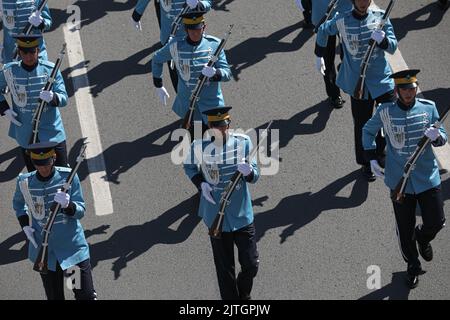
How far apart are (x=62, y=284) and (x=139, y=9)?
4.77m

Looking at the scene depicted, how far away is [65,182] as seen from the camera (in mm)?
12820

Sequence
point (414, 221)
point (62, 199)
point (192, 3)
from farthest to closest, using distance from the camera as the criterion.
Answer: point (192, 3) → point (414, 221) → point (62, 199)

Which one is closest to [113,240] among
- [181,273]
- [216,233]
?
[181,273]

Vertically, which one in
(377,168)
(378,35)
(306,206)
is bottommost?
(306,206)

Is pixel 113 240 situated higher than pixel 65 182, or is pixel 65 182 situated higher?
pixel 65 182

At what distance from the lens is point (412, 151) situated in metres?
13.1

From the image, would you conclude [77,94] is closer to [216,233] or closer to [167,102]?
[167,102]

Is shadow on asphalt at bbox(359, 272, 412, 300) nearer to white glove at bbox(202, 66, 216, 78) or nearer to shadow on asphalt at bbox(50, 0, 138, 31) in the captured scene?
white glove at bbox(202, 66, 216, 78)

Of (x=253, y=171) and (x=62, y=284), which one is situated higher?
(x=253, y=171)

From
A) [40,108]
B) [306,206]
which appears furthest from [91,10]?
[306,206]

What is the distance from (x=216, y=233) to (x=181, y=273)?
1.25 meters

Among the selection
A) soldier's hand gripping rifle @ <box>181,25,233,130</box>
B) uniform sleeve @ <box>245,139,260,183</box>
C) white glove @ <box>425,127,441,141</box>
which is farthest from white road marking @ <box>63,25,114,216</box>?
white glove @ <box>425,127,441,141</box>

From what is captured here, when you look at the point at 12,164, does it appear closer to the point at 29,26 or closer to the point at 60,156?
the point at 60,156
